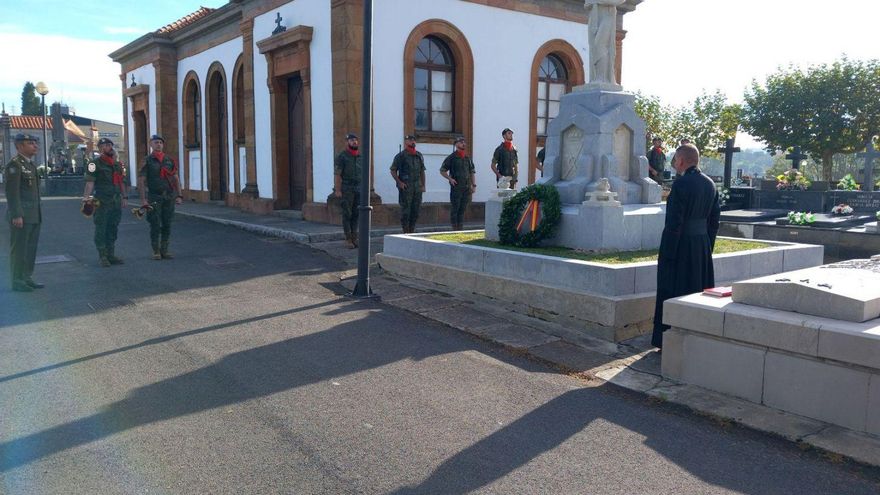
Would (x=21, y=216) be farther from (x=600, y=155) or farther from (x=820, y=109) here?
(x=820, y=109)

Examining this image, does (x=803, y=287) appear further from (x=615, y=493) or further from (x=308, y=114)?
(x=308, y=114)

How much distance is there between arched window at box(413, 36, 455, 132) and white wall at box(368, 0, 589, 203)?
56cm

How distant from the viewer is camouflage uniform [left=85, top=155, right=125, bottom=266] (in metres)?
10.1

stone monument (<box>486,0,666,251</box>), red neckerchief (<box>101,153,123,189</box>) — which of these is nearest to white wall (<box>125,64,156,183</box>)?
red neckerchief (<box>101,153,123,189</box>)

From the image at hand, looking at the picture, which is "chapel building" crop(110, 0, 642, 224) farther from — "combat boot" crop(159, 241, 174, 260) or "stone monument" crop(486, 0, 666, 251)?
"stone monument" crop(486, 0, 666, 251)

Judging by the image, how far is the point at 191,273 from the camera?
967cm

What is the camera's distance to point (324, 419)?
4359 mm

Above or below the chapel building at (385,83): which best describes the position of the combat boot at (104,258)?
below

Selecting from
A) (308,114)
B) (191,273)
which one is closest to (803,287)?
(191,273)

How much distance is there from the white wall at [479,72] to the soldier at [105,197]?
5122 mm

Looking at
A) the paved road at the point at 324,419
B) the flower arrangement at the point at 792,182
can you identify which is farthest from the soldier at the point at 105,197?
the flower arrangement at the point at 792,182

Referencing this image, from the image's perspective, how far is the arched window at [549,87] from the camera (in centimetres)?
1745

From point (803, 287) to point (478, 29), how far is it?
40.7ft

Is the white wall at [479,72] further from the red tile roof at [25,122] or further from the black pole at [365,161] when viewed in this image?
the red tile roof at [25,122]
